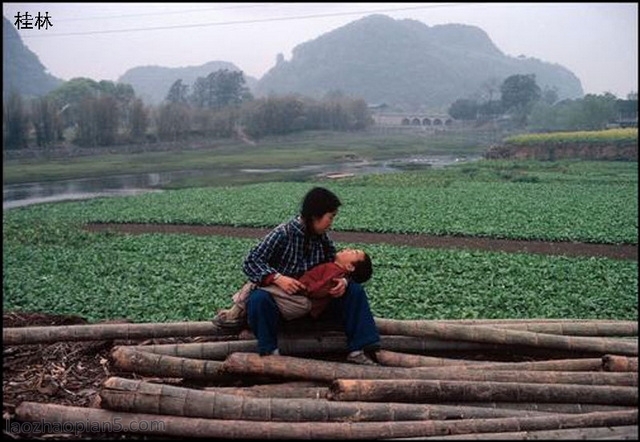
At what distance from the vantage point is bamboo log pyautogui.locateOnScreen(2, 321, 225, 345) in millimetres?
4820

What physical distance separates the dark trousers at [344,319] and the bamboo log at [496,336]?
21 cm

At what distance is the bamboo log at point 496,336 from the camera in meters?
4.51

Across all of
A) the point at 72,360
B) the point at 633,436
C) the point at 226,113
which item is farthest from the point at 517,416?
the point at 226,113

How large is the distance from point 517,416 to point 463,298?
8.25m

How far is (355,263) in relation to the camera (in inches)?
184

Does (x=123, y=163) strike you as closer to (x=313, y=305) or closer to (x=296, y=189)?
(x=296, y=189)

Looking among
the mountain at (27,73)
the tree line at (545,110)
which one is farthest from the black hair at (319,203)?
the mountain at (27,73)

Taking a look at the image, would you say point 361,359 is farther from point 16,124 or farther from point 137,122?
point 137,122

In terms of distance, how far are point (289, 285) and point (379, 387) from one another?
1088 mm

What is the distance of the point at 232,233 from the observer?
69.9 feet

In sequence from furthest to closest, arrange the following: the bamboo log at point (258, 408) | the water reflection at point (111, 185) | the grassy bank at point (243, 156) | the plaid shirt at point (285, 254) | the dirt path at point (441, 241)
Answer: the grassy bank at point (243, 156) → the water reflection at point (111, 185) → the dirt path at point (441, 241) → the plaid shirt at point (285, 254) → the bamboo log at point (258, 408)

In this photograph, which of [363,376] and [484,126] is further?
[484,126]

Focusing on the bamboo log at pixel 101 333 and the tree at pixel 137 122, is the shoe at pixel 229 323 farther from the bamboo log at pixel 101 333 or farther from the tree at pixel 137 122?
the tree at pixel 137 122

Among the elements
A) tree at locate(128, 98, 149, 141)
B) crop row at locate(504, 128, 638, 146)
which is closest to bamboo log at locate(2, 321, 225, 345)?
crop row at locate(504, 128, 638, 146)
